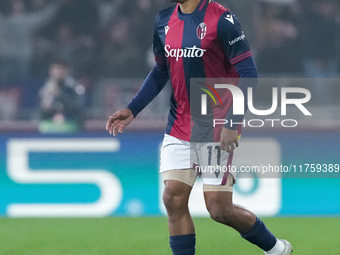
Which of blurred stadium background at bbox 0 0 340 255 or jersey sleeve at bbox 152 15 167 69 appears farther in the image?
blurred stadium background at bbox 0 0 340 255

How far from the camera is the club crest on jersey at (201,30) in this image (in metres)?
4.01

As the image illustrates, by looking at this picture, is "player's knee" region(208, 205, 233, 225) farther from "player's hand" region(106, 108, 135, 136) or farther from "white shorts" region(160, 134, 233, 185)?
"player's hand" region(106, 108, 135, 136)

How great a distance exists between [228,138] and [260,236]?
0.66 metres

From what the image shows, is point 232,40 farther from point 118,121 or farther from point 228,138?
point 118,121

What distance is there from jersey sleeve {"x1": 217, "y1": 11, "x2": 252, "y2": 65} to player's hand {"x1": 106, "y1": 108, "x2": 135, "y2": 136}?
2.12 feet

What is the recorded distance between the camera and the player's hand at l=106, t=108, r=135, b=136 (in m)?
4.22

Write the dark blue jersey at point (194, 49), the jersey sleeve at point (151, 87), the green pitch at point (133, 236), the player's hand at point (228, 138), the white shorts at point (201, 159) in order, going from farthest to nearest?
1. the green pitch at point (133, 236)
2. the jersey sleeve at point (151, 87)
3. the white shorts at point (201, 159)
4. the dark blue jersey at point (194, 49)
5. the player's hand at point (228, 138)

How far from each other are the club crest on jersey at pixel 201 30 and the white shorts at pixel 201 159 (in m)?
0.53

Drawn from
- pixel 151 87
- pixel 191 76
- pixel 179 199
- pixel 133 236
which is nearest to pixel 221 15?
pixel 191 76

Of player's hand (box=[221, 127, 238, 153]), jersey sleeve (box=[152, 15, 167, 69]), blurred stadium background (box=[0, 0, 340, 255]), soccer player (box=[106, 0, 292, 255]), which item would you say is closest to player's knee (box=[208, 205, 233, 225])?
soccer player (box=[106, 0, 292, 255])

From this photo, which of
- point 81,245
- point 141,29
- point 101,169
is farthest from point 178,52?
point 141,29

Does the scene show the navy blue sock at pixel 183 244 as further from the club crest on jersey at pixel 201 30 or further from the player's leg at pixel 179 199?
the club crest on jersey at pixel 201 30

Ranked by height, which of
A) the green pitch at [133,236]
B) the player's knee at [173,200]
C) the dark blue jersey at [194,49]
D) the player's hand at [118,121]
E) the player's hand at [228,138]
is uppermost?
the dark blue jersey at [194,49]
